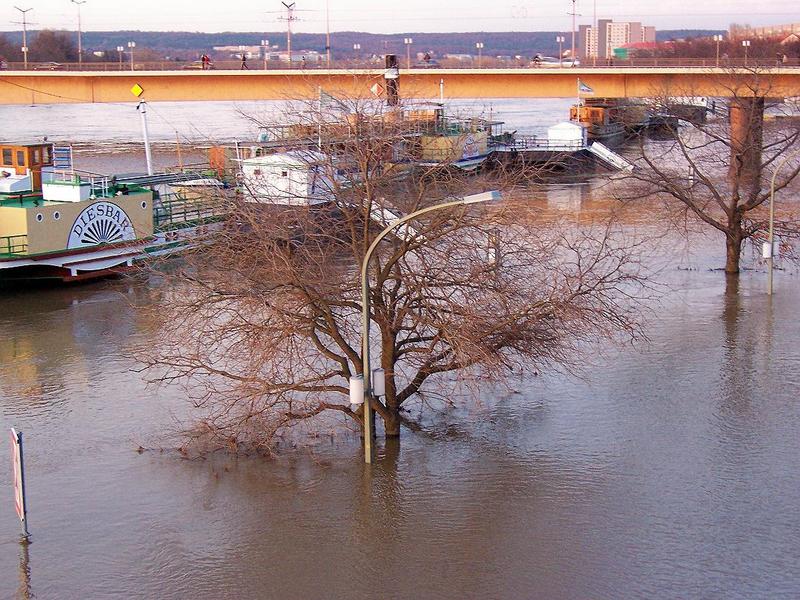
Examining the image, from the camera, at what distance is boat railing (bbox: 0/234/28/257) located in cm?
2973

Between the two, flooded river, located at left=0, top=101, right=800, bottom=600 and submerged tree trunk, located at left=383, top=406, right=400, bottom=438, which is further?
submerged tree trunk, located at left=383, top=406, right=400, bottom=438

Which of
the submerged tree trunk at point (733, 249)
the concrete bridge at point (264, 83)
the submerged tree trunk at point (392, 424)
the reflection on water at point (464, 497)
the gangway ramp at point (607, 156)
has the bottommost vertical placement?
the reflection on water at point (464, 497)

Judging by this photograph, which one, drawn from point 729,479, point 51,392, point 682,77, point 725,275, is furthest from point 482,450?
point 682,77

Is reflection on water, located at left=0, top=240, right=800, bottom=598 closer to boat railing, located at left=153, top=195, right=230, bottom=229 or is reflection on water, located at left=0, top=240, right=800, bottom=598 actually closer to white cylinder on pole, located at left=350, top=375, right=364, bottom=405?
white cylinder on pole, located at left=350, top=375, right=364, bottom=405

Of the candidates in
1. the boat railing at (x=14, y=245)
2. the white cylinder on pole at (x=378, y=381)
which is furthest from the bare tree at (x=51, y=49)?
the white cylinder on pole at (x=378, y=381)

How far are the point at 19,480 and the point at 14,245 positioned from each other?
57.4 feet

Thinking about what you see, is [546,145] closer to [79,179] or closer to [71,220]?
[79,179]

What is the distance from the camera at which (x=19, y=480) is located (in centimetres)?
1362

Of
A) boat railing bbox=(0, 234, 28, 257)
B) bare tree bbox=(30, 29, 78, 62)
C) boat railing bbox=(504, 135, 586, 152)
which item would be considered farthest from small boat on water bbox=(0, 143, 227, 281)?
bare tree bbox=(30, 29, 78, 62)

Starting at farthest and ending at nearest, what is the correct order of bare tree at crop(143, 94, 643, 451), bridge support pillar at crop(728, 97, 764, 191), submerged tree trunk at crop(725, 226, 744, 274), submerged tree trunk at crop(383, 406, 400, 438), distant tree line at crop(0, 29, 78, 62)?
1. distant tree line at crop(0, 29, 78, 62)
2. submerged tree trunk at crop(725, 226, 744, 274)
3. bridge support pillar at crop(728, 97, 764, 191)
4. submerged tree trunk at crop(383, 406, 400, 438)
5. bare tree at crop(143, 94, 643, 451)

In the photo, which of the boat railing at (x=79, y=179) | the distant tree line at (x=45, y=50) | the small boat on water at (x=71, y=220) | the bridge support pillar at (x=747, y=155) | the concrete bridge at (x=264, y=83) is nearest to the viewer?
the bridge support pillar at (x=747, y=155)

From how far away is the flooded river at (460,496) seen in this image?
1298 cm

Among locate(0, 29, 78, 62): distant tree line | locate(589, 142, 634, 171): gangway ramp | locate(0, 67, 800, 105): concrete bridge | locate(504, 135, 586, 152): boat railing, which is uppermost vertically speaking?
locate(0, 29, 78, 62): distant tree line

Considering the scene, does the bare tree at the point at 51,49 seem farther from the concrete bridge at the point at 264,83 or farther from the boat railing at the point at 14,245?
the boat railing at the point at 14,245
